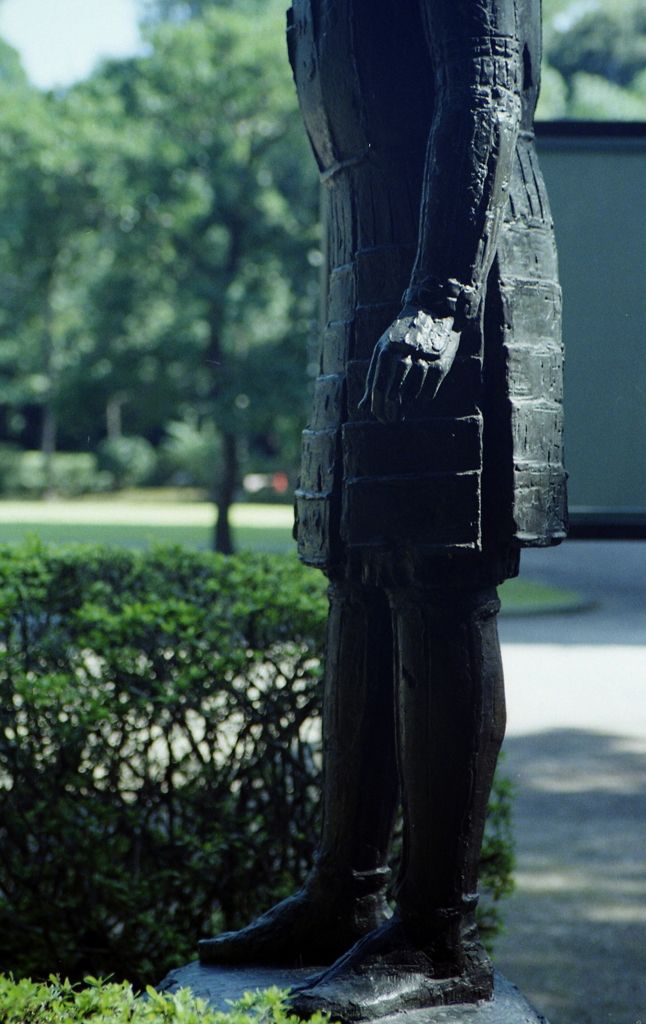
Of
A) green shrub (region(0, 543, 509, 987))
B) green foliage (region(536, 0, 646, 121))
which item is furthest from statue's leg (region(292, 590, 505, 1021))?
green foliage (region(536, 0, 646, 121))

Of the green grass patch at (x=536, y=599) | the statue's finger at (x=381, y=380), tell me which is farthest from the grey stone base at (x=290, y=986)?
the green grass patch at (x=536, y=599)

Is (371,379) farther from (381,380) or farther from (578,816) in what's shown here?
(578,816)

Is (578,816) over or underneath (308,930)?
underneath

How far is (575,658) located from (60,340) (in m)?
28.3

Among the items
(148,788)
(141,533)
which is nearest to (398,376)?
(148,788)

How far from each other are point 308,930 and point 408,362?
3.75 feet

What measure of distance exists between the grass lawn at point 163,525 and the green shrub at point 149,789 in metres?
8.48

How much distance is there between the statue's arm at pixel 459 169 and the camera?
186 centimetres

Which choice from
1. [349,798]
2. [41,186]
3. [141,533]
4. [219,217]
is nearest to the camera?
[349,798]

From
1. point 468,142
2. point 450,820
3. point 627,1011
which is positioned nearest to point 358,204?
point 468,142

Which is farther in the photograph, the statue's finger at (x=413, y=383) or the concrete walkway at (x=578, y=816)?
the concrete walkway at (x=578, y=816)

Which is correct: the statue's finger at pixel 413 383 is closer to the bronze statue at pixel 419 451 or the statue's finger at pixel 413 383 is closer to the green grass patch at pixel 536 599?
the bronze statue at pixel 419 451

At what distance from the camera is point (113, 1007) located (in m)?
1.74

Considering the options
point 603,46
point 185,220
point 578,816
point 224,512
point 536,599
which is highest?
point 603,46
